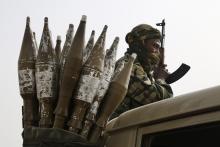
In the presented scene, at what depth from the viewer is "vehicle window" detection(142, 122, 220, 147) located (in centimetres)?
215

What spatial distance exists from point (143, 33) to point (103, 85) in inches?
76.5

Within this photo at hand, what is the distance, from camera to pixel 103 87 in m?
2.58

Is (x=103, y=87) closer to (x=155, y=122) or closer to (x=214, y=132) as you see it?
(x=155, y=122)

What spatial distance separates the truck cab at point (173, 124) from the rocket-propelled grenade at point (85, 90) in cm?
21

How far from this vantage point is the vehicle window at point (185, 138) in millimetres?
2151

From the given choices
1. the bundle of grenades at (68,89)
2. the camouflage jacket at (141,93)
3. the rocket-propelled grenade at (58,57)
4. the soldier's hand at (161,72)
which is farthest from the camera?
the soldier's hand at (161,72)

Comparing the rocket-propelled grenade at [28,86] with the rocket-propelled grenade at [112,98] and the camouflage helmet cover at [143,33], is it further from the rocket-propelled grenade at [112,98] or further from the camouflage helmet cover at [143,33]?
the camouflage helmet cover at [143,33]

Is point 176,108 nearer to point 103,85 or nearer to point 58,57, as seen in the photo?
point 103,85

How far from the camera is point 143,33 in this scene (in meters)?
4.43

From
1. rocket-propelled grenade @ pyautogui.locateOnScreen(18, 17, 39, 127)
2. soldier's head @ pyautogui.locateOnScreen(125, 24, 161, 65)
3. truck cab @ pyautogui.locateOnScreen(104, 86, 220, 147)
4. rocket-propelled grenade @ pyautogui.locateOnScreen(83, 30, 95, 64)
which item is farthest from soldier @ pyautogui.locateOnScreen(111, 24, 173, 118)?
truck cab @ pyautogui.locateOnScreen(104, 86, 220, 147)

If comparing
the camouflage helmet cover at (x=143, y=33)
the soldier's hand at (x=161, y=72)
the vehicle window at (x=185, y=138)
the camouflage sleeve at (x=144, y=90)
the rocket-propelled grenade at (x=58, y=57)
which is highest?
the camouflage helmet cover at (x=143, y=33)

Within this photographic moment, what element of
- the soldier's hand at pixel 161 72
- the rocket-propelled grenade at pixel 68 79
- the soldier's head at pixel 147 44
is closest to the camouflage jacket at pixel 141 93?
the soldier's head at pixel 147 44

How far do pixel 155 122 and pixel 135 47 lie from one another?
2.38 meters

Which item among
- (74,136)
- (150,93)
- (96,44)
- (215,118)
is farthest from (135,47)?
(215,118)
